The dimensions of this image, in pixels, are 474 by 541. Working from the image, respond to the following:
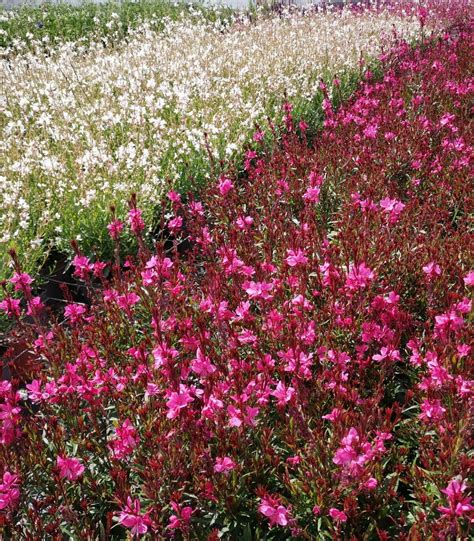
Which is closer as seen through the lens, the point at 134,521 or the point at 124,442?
the point at 134,521

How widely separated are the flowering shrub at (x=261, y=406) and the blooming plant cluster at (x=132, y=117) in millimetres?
1183

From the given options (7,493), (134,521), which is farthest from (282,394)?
(7,493)

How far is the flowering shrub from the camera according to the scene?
1985 millimetres

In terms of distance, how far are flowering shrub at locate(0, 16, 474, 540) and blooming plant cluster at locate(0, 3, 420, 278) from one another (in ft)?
3.88

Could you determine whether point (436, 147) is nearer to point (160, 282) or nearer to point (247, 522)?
point (160, 282)

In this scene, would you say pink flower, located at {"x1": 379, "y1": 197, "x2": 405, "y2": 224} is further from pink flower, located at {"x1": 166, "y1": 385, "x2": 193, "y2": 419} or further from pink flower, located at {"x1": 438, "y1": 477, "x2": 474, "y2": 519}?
→ pink flower, located at {"x1": 438, "y1": 477, "x2": 474, "y2": 519}

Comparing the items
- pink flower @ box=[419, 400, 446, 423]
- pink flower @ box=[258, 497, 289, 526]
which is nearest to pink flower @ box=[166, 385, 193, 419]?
pink flower @ box=[258, 497, 289, 526]

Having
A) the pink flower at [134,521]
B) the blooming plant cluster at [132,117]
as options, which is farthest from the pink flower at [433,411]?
the blooming plant cluster at [132,117]

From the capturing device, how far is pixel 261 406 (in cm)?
228

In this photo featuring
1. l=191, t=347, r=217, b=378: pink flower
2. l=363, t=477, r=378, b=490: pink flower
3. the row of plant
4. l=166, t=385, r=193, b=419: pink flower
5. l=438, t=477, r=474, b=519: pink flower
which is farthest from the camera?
the row of plant

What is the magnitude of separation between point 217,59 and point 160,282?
5955 millimetres

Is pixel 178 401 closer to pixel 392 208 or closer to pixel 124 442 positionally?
pixel 124 442

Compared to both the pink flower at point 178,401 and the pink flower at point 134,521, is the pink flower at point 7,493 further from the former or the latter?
the pink flower at point 178,401

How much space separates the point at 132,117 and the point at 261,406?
4.26 metres
